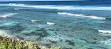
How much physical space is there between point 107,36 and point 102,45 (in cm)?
521

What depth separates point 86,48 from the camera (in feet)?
70.2

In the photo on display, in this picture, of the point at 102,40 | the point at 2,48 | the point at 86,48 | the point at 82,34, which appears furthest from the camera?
the point at 82,34

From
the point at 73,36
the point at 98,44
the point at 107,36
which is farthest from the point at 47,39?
the point at 107,36

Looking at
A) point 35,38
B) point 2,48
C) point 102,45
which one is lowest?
point 35,38

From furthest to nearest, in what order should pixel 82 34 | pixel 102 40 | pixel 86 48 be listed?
pixel 82 34 < pixel 102 40 < pixel 86 48

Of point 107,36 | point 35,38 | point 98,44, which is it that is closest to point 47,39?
point 35,38

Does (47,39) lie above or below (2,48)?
below

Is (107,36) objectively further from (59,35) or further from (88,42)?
(59,35)

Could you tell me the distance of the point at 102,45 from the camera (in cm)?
2238

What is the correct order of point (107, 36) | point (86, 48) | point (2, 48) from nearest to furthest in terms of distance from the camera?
1. point (2, 48)
2. point (86, 48)
3. point (107, 36)

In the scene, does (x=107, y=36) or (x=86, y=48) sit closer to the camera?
(x=86, y=48)

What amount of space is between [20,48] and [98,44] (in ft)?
45.2

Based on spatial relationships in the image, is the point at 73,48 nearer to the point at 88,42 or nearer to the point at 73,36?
the point at 88,42

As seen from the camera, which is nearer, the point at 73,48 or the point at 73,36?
the point at 73,48
